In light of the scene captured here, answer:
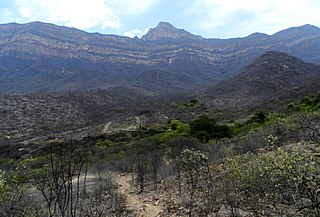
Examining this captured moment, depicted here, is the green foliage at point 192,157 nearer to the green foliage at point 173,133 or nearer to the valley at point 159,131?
the valley at point 159,131

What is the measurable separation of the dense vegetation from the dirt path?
39 centimetres

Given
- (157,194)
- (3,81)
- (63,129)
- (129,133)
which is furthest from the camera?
(3,81)

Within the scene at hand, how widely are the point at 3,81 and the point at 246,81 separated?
98.1m

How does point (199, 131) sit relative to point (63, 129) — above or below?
above

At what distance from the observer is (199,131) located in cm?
3127

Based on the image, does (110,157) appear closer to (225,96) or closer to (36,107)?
(36,107)

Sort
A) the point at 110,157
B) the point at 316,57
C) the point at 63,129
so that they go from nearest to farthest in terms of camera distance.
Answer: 1. the point at 110,157
2. the point at 63,129
3. the point at 316,57

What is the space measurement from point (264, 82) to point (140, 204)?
231 feet

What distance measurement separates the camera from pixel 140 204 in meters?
12.9

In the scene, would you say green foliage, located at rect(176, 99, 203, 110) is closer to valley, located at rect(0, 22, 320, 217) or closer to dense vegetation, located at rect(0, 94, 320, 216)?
valley, located at rect(0, 22, 320, 217)

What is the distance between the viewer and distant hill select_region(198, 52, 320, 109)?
216 feet

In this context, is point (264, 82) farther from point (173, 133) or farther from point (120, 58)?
point (120, 58)

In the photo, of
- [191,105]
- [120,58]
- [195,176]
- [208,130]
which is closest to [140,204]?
[195,176]

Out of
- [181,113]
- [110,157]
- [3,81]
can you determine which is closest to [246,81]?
[181,113]
